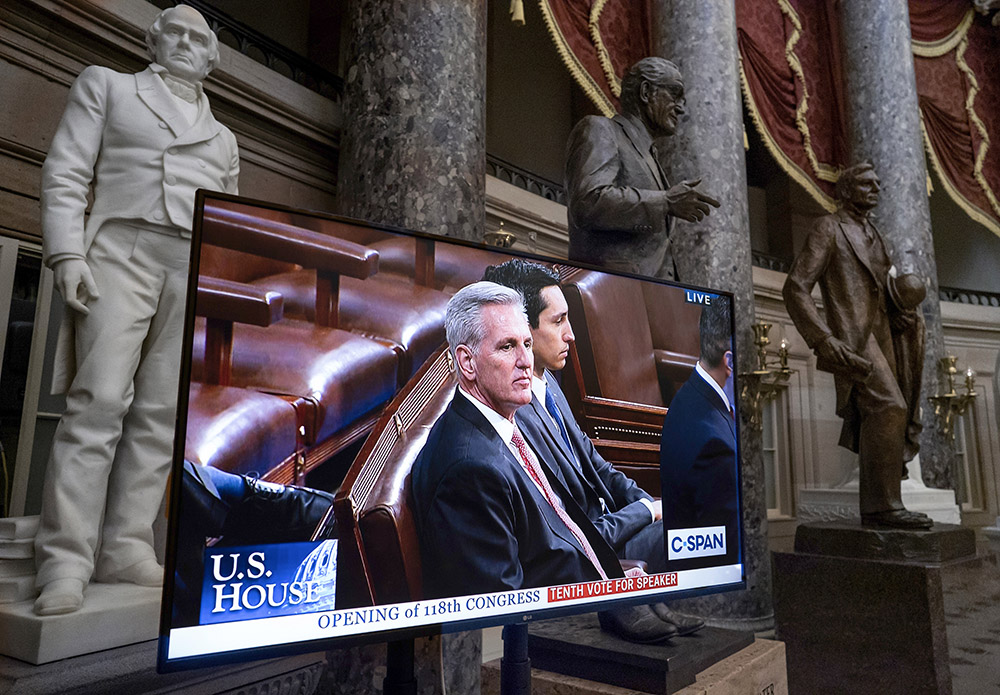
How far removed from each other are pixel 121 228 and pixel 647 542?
61.9 inches

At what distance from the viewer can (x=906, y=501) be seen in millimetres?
4953

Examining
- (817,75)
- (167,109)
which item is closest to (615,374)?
(167,109)

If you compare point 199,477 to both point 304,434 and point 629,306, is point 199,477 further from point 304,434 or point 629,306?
point 629,306

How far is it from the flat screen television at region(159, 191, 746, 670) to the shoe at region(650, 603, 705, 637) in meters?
0.45

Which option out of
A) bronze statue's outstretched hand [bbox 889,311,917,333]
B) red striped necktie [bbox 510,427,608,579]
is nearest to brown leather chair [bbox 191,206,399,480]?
red striped necktie [bbox 510,427,608,579]

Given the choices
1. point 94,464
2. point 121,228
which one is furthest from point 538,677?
point 121,228

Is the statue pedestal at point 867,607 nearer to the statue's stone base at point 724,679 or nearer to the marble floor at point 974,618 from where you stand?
the marble floor at point 974,618

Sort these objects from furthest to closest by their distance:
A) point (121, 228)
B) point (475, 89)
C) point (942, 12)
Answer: point (942, 12)
point (475, 89)
point (121, 228)

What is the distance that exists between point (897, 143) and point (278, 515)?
6856 mm

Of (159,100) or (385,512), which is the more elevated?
(159,100)

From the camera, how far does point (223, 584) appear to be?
98cm

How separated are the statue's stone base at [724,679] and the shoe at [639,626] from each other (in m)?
0.06

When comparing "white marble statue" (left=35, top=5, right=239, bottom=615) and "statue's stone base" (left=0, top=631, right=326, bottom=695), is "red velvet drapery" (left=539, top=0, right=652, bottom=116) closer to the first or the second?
"white marble statue" (left=35, top=5, right=239, bottom=615)

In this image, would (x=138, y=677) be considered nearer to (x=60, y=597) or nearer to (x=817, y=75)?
(x=60, y=597)
